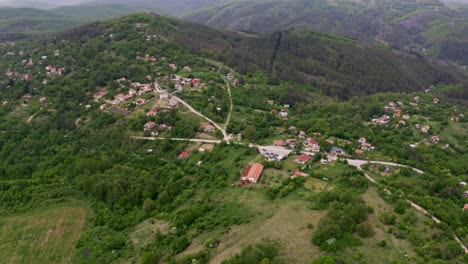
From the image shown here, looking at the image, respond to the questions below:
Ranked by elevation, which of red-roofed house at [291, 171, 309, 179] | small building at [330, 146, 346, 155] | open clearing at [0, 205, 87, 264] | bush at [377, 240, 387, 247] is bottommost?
open clearing at [0, 205, 87, 264]

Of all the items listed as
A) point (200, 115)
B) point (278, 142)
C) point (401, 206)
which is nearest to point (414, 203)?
point (401, 206)

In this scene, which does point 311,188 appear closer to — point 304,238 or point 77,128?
point 304,238


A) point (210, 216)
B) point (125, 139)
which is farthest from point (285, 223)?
point (125, 139)

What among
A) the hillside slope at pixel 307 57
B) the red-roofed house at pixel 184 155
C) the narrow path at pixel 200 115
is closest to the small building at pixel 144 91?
the narrow path at pixel 200 115

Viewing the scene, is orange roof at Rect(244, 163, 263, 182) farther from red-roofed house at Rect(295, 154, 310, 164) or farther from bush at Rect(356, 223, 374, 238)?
bush at Rect(356, 223, 374, 238)

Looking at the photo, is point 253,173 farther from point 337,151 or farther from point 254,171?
point 337,151

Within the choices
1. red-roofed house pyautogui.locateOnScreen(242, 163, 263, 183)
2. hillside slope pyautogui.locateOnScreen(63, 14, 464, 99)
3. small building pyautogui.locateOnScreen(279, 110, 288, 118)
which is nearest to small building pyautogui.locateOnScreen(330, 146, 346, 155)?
red-roofed house pyautogui.locateOnScreen(242, 163, 263, 183)
